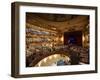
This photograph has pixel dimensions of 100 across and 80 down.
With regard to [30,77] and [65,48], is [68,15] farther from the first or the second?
[30,77]

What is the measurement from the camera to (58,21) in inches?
87.1

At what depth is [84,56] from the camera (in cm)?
232

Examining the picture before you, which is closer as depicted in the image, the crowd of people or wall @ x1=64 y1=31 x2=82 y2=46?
the crowd of people

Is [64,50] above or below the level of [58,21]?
below

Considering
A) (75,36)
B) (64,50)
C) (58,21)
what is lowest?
(64,50)

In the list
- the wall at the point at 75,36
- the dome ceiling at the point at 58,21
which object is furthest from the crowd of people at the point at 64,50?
the dome ceiling at the point at 58,21

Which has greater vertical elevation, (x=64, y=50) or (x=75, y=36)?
(x=75, y=36)

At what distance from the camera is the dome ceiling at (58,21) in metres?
2.13

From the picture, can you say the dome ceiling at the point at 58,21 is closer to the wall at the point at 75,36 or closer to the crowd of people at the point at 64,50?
the wall at the point at 75,36

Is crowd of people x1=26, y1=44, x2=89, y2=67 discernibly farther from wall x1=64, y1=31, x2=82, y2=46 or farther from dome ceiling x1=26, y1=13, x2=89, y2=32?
dome ceiling x1=26, y1=13, x2=89, y2=32

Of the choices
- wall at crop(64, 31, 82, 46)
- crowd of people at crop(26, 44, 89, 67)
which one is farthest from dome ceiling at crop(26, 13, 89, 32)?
crowd of people at crop(26, 44, 89, 67)

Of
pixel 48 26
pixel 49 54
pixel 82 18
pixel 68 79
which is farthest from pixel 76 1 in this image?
pixel 68 79

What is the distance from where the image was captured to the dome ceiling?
213 cm

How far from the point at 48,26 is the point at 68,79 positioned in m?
0.51
